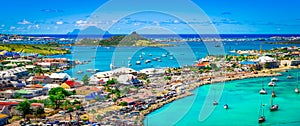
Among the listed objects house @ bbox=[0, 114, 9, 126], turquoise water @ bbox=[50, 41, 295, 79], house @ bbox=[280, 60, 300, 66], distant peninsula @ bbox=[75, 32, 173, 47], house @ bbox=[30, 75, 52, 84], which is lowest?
house @ bbox=[0, 114, 9, 126]

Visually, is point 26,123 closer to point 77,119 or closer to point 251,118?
point 77,119

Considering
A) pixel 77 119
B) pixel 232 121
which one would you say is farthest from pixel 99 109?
pixel 232 121

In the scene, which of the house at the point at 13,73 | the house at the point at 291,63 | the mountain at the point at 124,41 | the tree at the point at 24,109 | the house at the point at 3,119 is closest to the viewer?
the house at the point at 3,119

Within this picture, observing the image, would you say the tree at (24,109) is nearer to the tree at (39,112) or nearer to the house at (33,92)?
the tree at (39,112)

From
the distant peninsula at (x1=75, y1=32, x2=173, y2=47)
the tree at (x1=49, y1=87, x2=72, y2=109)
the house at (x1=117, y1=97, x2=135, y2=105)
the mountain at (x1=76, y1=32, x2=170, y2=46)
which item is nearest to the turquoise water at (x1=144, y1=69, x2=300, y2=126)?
the house at (x1=117, y1=97, x2=135, y2=105)

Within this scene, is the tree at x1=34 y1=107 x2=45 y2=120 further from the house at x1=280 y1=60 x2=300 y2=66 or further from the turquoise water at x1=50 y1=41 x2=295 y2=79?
the house at x1=280 y1=60 x2=300 y2=66

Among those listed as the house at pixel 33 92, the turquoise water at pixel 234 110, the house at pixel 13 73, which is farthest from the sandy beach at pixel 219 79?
the house at pixel 13 73
